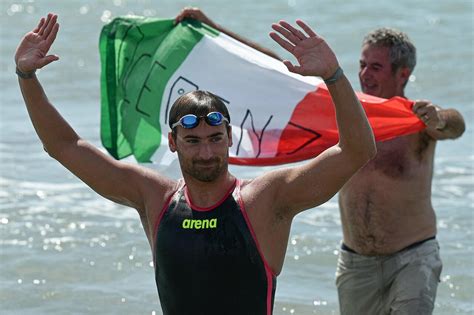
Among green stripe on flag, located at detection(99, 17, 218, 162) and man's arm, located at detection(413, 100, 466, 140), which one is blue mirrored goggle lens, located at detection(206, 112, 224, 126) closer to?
man's arm, located at detection(413, 100, 466, 140)

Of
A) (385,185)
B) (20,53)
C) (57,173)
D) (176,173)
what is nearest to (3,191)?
(57,173)

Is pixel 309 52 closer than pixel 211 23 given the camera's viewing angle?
Yes

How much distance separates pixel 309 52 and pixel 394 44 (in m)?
2.55

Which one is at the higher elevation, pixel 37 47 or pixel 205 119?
pixel 37 47

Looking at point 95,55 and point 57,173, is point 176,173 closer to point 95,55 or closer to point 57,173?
point 57,173

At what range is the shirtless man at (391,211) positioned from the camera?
23.6 feet

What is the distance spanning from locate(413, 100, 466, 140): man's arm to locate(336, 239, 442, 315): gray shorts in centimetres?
68

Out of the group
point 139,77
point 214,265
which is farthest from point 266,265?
point 139,77

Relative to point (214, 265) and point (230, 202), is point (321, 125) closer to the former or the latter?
point (230, 202)

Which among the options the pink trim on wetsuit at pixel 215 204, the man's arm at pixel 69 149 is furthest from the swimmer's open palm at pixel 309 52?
the man's arm at pixel 69 149

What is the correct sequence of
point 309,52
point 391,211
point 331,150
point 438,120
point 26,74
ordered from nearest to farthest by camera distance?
point 309,52, point 331,150, point 26,74, point 438,120, point 391,211

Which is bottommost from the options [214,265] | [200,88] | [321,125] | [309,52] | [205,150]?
[214,265]

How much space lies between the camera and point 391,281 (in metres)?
7.27

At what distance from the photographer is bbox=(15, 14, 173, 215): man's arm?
5.41m
